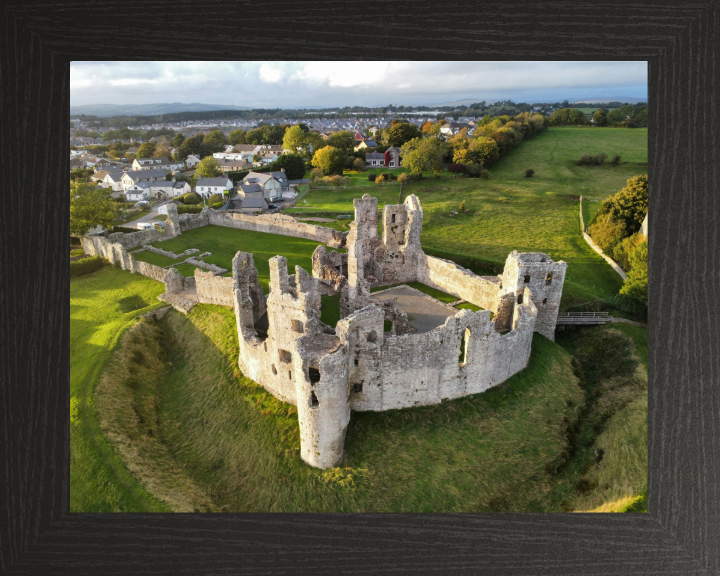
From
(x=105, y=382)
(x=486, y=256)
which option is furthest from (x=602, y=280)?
(x=105, y=382)

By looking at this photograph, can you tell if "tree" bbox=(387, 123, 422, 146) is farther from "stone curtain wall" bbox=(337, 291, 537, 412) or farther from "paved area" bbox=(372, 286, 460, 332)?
"stone curtain wall" bbox=(337, 291, 537, 412)

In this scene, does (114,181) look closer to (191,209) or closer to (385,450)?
(191,209)

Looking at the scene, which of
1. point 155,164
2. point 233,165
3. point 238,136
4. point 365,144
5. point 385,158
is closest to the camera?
point 385,158

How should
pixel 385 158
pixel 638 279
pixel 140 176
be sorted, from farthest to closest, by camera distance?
pixel 385 158 < pixel 140 176 < pixel 638 279

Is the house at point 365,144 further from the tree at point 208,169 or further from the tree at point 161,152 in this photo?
the tree at point 161,152

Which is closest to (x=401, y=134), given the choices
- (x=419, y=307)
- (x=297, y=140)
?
(x=297, y=140)

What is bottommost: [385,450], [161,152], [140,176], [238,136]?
[385,450]

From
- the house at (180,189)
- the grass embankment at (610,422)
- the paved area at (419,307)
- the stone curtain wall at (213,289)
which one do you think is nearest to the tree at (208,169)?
the house at (180,189)
